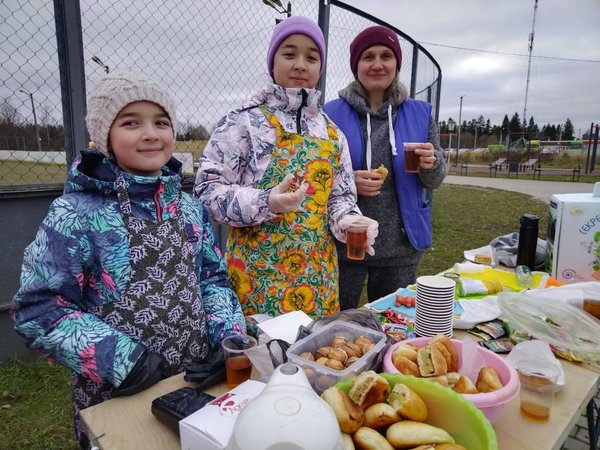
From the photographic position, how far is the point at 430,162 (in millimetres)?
2168

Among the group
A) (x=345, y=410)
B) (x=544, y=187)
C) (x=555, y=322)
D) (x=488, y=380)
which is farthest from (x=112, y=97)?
(x=544, y=187)

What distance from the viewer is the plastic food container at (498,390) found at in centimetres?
99

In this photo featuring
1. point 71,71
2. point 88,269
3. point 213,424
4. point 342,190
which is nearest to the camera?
point 213,424

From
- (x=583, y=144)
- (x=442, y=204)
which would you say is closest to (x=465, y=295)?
(x=442, y=204)

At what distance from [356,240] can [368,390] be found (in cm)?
90

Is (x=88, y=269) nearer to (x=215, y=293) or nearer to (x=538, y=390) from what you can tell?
(x=215, y=293)

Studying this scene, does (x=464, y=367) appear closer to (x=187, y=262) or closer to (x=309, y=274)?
(x=309, y=274)

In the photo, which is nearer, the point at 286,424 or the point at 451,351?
the point at 286,424

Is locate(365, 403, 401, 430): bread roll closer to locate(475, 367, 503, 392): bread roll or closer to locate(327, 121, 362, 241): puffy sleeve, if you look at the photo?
locate(475, 367, 503, 392): bread roll

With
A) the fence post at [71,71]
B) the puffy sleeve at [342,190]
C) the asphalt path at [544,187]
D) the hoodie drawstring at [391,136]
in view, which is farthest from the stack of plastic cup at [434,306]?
the asphalt path at [544,187]

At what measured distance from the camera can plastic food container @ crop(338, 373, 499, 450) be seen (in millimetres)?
822

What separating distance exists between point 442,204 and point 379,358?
1102 cm

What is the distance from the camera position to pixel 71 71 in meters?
2.94

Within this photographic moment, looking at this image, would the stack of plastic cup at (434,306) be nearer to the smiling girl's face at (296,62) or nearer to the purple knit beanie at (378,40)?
the smiling girl's face at (296,62)
